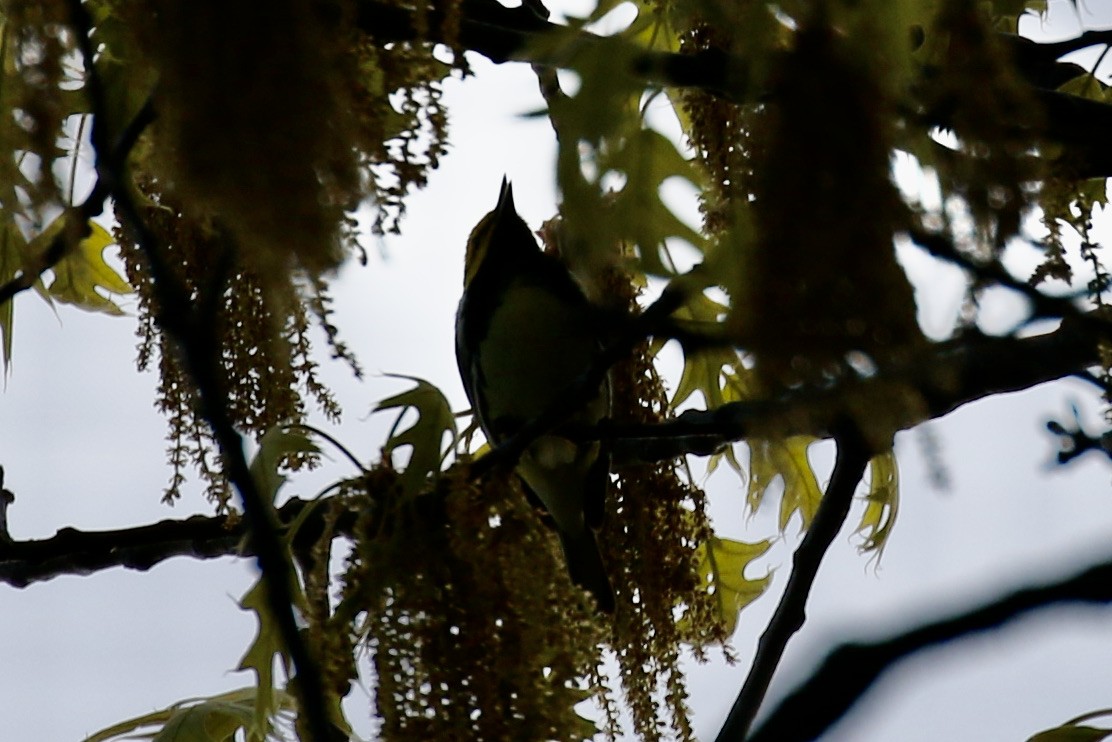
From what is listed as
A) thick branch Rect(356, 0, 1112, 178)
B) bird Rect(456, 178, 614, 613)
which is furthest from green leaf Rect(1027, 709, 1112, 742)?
bird Rect(456, 178, 614, 613)

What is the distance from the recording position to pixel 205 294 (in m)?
0.75

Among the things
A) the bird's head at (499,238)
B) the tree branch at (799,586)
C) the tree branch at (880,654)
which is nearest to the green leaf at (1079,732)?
the tree branch at (799,586)

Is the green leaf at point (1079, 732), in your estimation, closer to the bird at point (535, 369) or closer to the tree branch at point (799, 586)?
the tree branch at point (799, 586)

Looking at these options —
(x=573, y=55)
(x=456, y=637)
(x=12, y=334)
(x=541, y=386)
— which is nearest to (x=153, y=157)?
(x=573, y=55)

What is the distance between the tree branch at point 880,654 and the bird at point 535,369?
191 centimetres

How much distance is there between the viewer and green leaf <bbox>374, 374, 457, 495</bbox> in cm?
122

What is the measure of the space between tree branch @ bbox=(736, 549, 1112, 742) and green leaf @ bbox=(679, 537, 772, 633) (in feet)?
4.99

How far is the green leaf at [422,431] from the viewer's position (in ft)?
3.99

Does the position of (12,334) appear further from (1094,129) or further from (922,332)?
(922,332)

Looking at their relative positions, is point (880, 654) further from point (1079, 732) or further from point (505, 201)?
point (505, 201)

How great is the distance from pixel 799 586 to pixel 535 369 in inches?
28.4

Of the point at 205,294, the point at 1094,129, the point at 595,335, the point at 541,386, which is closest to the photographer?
the point at 595,335

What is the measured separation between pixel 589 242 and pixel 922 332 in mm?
213

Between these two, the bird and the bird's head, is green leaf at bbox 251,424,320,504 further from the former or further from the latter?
the bird's head
